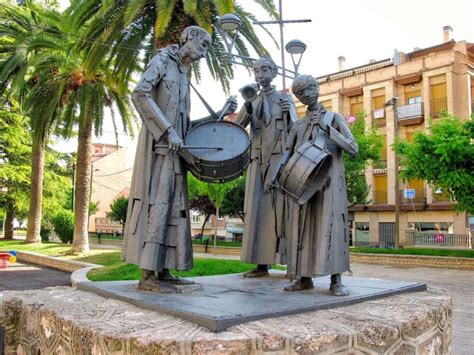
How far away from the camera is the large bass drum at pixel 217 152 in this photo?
13.5ft

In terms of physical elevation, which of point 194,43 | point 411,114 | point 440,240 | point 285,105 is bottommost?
point 440,240

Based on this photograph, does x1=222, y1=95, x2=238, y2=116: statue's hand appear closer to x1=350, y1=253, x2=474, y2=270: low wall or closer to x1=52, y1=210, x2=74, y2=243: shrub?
x1=350, y1=253, x2=474, y2=270: low wall

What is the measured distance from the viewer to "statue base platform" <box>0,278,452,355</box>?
8.85 ft

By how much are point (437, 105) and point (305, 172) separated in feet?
103

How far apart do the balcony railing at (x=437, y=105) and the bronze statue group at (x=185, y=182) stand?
99.1 ft

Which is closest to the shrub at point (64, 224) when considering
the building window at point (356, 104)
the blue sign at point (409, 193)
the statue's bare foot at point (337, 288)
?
the blue sign at point (409, 193)

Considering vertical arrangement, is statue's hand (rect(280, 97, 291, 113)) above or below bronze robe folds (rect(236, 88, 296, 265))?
above

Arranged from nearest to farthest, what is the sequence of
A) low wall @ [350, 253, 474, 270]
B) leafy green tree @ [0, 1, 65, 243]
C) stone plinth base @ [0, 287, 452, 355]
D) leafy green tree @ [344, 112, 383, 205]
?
1. stone plinth base @ [0, 287, 452, 355]
2. leafy green tree @ [0, 1, 65, 243]
3. low wall @ [350, 253, 474, 270]
4. leafy green tree @ [344, 112, 383, 205]

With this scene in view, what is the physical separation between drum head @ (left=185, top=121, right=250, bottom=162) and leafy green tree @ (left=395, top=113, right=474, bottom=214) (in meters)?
15.3

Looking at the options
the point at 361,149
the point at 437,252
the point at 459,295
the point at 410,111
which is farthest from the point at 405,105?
the point at 459,295

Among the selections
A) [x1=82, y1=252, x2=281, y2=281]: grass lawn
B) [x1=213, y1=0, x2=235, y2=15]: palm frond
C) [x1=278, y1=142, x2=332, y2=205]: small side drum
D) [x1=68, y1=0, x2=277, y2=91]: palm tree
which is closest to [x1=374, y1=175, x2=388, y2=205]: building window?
[x1=68, y1=0, x2=277, y2=91]: palm tree

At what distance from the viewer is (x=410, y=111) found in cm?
3322

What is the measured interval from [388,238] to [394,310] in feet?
104

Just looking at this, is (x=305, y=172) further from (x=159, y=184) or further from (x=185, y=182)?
(x=159, y=184)
